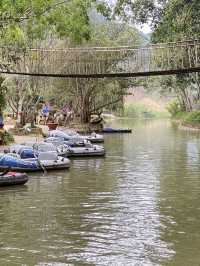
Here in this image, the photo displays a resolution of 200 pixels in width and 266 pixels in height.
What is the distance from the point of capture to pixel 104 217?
46.5 feet

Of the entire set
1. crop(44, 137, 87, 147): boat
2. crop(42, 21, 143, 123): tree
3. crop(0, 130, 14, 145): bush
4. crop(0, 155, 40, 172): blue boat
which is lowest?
crop(0, 155, 40, 172): blue boat

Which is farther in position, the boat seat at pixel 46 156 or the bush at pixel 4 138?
the bush at pixel 4 138

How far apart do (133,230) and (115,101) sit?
37.4 metres

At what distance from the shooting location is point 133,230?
42.0ft

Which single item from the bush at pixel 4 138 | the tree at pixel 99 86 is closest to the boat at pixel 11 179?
the bush at pixel 4 138

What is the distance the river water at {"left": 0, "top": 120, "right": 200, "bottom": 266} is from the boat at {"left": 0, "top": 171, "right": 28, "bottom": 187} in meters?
0.24

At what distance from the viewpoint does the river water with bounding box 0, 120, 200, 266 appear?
428 inches

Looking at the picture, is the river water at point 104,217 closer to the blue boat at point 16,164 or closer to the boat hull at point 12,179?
the boat hull at point 12,179

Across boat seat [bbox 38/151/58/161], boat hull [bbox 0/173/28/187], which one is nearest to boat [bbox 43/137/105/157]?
boat seat [bbox 38/151/58/161]

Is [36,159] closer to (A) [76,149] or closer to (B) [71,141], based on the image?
(A) [76,149]

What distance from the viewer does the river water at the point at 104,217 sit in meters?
10.9

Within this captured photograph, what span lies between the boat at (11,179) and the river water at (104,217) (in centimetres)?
24

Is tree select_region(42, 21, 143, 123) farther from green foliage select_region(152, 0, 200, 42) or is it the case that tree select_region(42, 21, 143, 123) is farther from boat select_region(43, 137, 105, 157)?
green foliage select_region(152, 0, 200, 42)

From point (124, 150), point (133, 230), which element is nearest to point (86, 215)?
point (133, 230)
